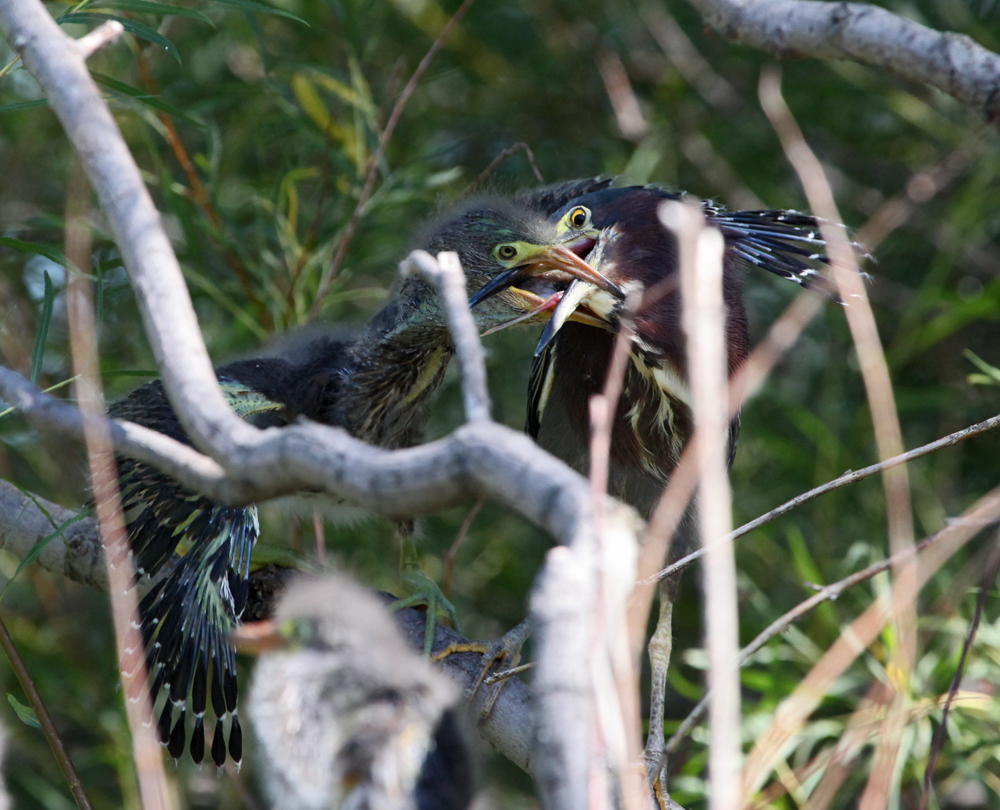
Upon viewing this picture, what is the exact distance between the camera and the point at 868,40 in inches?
68.4

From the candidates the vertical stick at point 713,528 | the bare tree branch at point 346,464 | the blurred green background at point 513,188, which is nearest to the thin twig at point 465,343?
the bare tree branch at point 346,464

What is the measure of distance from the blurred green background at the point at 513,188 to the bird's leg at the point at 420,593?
21 cm

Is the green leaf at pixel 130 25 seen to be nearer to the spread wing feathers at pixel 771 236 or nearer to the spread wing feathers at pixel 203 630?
the spread wing feathers at pixel 203 630

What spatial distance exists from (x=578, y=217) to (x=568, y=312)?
1.06 feet

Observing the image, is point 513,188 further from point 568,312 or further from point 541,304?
point 568,312

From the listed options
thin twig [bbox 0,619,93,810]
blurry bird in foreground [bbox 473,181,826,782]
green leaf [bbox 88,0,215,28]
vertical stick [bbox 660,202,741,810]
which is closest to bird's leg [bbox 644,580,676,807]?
blurry bird in foreground [bbox 473,181,826,782]

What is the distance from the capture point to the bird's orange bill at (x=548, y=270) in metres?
1.90

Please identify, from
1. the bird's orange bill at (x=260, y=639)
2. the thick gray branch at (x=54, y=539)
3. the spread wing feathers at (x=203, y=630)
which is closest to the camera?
the bird's orange bill at (x=260, y=639)

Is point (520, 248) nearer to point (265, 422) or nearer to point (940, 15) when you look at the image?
point (265, 422)

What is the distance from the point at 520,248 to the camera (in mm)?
2002

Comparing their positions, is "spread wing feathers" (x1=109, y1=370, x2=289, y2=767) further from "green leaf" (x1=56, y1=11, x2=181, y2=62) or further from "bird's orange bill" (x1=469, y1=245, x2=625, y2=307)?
"green leaf" (x1=56, y1=11, x2=181, y2=62)

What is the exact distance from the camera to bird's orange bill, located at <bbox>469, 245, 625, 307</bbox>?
190cm

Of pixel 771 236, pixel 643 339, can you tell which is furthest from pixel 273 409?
pixel 771 236

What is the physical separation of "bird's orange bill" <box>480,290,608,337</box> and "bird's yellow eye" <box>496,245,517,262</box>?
6 centimetres
